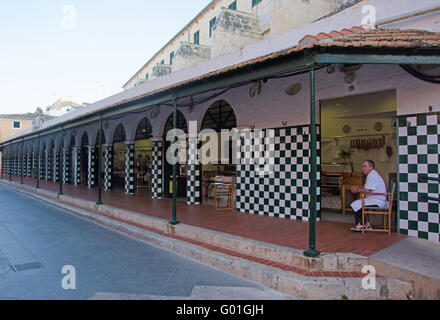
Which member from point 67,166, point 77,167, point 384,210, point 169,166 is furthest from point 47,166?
point 384,210

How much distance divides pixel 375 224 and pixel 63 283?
5619 millimetres

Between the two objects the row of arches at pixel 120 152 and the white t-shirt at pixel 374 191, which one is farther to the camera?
the row of arches at pixel 120 152

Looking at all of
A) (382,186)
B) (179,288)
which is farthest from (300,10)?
(179,288)

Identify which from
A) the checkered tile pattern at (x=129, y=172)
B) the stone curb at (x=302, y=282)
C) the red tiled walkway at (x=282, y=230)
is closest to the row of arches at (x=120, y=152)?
the checkered tile pattern at (x=129, y=172)

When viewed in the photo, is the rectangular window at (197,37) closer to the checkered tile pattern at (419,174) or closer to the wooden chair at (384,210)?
the checkered tile pattern at (419,174)

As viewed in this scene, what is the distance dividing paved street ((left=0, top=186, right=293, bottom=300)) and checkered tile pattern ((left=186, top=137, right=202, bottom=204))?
3296 millimetres

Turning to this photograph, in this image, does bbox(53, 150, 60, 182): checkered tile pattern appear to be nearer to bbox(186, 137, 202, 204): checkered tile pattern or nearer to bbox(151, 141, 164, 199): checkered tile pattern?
bbox(151, 141, 164, 199): checkered tile pattern

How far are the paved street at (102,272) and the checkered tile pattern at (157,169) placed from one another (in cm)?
453

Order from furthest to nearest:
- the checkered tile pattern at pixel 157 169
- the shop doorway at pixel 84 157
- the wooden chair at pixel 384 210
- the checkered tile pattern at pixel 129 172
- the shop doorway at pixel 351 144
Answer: the shop doorway at pixel 84 157
the checkered tile pattern at pixel 129 172
the checkered tile pattern at pixel 157 169
the shop doorway at pixel 351 144
the wooden chair at pixel 384 210

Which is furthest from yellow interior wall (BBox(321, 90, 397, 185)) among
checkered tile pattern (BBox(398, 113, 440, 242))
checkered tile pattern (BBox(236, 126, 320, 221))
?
checkered tile pattern (BBox(398, 113, 440, 242))

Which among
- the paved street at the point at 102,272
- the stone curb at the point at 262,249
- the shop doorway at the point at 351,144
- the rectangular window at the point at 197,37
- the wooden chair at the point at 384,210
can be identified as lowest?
the paved street at the point at 102,272

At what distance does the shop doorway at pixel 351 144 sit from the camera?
7.88 m

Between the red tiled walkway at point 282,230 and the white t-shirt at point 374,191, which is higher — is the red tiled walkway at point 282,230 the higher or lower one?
the lower one
